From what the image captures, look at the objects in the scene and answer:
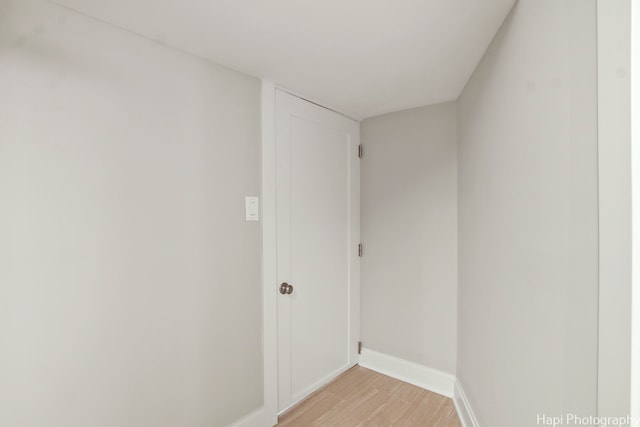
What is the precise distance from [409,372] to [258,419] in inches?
51.1

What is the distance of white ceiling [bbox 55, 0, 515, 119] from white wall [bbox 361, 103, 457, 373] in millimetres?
518

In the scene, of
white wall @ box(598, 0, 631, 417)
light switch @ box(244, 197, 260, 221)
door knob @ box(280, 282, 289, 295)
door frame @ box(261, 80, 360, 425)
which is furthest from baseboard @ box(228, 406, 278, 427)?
white wall @ box(598, 0, 631, 417)

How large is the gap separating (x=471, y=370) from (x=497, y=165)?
1.30 meters

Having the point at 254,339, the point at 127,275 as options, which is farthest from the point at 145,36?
the point at 254,339

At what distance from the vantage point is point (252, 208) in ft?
6.06

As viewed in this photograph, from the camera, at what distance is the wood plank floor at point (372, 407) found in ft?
6.44

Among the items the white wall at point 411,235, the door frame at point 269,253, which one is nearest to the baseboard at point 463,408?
the white wall at point 411,235

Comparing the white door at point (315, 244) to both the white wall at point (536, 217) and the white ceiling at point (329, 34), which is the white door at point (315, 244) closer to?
the white ceiling at point (329, 34)

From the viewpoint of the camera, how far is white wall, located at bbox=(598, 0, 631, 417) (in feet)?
1.99

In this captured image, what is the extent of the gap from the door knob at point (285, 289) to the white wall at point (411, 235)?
946mm

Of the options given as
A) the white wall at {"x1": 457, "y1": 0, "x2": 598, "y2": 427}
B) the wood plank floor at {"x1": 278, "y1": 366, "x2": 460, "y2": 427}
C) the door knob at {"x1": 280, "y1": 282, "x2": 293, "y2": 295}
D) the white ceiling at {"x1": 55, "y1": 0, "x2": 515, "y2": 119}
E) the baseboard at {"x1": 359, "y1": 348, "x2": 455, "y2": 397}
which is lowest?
the wood plank floor at {"x1": 278, "y1": 366, "x2": 460, "y2": 427}

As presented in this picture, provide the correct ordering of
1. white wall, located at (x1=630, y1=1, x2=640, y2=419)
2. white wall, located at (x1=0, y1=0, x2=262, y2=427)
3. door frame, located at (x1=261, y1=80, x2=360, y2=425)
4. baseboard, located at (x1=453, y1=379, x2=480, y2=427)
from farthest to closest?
door frame, located at (x1=261, y1=80, x2=360, y2=425) → baseboard, located at (x1=453, y1=379, x2=480, y2=427) → white wall, located at (x1=0, y1=0, x2=262, y2=427) → white wall, located at (x1=630, y1=1, x2=640, y2=419)

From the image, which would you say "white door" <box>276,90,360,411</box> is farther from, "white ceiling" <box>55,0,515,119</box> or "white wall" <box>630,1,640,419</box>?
"white wall" <box>630,1,640,419</box>

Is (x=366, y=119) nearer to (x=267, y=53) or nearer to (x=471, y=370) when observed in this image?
(x=267, y=53)
